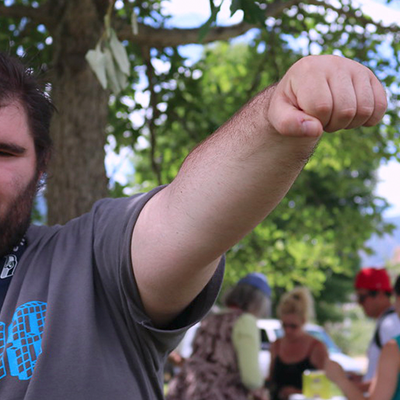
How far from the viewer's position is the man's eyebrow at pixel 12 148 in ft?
4.03

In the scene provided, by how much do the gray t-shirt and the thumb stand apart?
0.38 metres

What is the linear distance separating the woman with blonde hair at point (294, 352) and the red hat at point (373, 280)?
54 centimetres

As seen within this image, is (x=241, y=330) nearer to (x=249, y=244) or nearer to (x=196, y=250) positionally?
(x=249, y=244)

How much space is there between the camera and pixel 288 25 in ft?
16.9

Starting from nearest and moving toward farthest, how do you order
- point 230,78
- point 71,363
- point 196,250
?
1. point 196,250
2. point 71,363
3. point 230,78

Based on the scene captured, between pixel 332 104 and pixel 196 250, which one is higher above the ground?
pixel 332 104

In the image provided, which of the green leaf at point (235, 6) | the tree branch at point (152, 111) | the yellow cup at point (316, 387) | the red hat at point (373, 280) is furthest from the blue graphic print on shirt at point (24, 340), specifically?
the red hat at point (373, 280)

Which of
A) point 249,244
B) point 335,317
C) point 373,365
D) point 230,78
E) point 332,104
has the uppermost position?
point 230,78

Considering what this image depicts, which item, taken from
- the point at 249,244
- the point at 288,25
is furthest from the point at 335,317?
the point at 288,25

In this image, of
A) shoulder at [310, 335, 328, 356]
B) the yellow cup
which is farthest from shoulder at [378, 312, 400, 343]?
shoulder at [310, 335, 328, 356]

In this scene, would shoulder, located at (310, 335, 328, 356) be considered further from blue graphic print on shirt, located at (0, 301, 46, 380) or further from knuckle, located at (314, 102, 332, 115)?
knuckle, located at (314, 102, 332, 115)

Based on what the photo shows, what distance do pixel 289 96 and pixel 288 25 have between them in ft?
14.8

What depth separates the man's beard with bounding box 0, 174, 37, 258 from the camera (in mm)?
1245

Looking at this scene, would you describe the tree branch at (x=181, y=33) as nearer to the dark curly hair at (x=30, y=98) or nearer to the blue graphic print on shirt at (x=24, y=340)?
the dark curly hair at (x=30, y=98)
